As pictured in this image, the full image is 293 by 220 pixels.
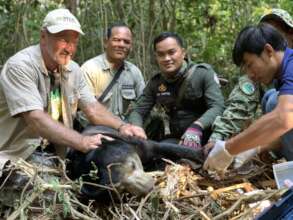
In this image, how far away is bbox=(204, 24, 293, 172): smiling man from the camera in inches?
131

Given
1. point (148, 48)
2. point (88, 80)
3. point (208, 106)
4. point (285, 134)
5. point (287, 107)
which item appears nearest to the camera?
point (287, 107)

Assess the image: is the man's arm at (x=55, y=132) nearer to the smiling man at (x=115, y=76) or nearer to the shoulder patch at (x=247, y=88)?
the shoulder patch at (x=247, y=88)

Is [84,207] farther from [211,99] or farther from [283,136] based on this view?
[211,99]

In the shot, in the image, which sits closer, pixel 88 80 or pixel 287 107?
pixel 287 107

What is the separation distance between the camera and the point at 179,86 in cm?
493

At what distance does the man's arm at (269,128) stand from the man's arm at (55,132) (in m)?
0.96

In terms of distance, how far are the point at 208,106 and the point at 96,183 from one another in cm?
165

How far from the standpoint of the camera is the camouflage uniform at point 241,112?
452 cm

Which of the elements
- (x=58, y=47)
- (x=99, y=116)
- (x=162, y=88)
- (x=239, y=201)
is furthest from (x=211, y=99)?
(x=239, y=201)

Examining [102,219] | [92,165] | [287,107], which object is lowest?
[102,219]

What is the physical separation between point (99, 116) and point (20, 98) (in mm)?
903

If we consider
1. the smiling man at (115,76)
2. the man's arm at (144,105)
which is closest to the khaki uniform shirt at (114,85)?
the smiling man at (115,76)

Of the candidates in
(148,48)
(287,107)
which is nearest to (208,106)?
(287,107)

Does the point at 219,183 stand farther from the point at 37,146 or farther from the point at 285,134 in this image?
the point at 37,146
